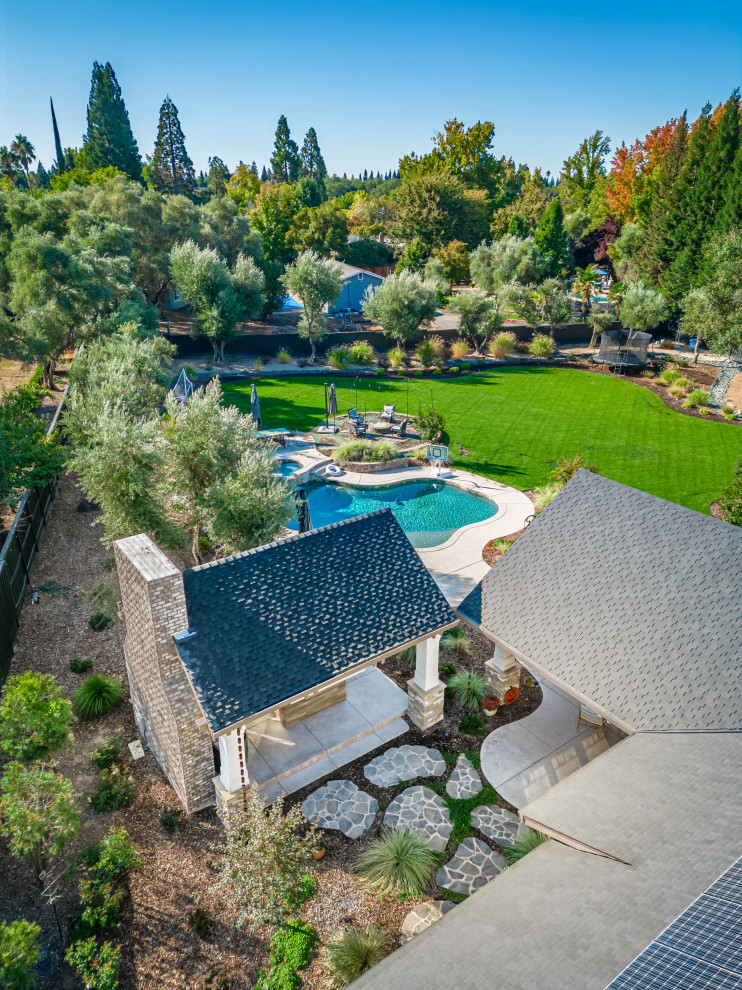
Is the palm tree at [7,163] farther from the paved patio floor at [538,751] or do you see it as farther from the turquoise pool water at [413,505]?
the paved patio floor at [538,751]

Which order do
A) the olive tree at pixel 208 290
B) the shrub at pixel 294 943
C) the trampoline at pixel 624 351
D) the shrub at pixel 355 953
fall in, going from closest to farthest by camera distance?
1. the shrub at pixel 355 953
2. the shrub at pixel 294 943
3. the olive tree at pixel 208 290
4. the trampoline at pixel 624 351

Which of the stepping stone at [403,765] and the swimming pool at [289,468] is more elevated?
the swimming pool at [289,468]

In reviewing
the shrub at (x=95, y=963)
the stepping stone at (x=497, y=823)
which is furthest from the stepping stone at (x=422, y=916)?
the shrub at (x=95, y=963)

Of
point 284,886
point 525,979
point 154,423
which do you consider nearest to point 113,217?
point 154,423

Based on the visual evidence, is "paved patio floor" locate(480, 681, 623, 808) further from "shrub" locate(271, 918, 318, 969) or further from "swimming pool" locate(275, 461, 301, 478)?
"swimming pool" locate(275, 461, 301, 478)

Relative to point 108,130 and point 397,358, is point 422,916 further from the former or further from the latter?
point 108,130

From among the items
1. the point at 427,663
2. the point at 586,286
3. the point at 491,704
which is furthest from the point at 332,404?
the point at 586,286

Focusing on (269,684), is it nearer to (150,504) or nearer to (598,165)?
(150,504)

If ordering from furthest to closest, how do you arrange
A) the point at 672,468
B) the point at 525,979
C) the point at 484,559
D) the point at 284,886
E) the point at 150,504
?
the point at 672,468 < the point at 484,559 < the point at 150,504 < the point at 284,886 < the point at 525,979
